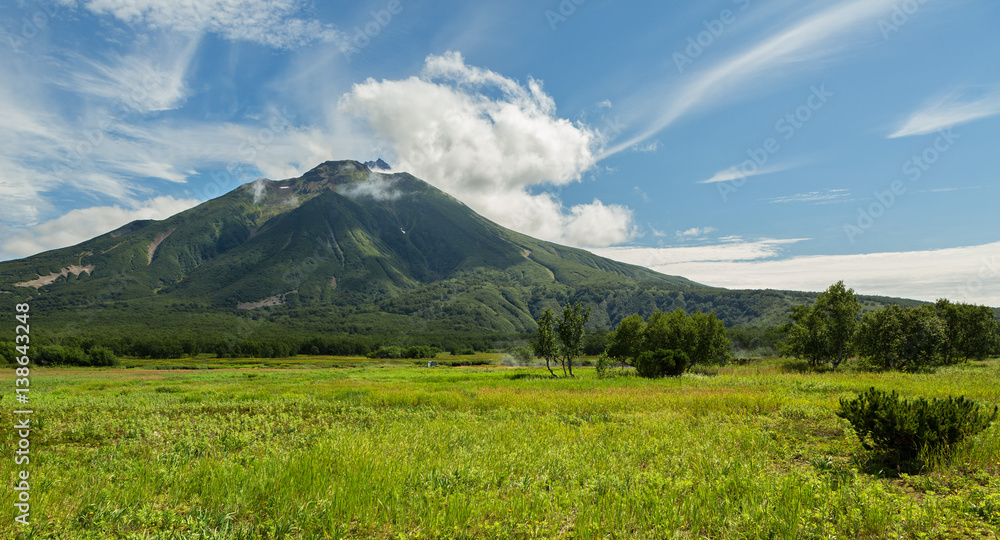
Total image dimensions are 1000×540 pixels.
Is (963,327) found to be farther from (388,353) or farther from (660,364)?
(388,353)

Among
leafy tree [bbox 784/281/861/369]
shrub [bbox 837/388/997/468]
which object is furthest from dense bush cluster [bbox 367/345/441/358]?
shrub [bbox 837/388/997/468]

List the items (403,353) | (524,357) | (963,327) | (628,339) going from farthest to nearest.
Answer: (403,353)
(524,357)
(628,339)
(963,327)

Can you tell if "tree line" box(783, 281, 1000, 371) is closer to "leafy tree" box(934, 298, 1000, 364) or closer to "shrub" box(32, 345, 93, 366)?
"leafy tree" box(934, 298, 1000, 364)

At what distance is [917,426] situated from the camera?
28.2 feet

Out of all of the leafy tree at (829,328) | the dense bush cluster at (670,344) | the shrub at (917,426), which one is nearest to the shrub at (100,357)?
the dense bush cluster at (670,344)

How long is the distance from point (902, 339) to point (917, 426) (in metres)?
45.9

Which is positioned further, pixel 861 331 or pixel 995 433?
pixel 861 331

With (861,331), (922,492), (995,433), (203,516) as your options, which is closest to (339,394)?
(203,516)

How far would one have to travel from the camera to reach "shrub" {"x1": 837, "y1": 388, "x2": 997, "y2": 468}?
8625 mm

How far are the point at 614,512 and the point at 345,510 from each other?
4.51 metres

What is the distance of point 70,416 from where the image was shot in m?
16.0

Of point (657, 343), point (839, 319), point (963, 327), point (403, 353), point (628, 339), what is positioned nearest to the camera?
point (839, 319)

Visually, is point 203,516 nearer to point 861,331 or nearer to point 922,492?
point 922,492

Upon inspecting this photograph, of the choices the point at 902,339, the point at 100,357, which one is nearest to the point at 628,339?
the point at 902,339
